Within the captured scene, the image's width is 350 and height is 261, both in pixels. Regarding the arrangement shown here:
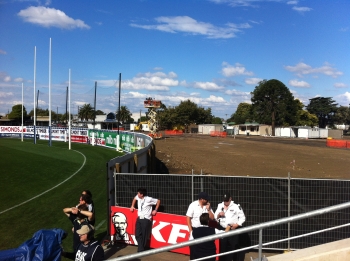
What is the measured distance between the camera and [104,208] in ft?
43.9

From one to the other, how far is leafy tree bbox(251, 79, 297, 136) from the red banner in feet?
301

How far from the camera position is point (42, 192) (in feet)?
52.2

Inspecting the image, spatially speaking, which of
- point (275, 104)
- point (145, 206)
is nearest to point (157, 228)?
A: point (145, 206)

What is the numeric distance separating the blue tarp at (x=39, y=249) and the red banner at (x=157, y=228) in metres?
3.07

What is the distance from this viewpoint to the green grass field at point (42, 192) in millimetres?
10781

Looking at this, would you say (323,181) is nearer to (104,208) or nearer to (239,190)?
(239,190)

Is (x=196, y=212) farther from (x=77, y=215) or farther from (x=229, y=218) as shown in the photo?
(x=77, y=215)

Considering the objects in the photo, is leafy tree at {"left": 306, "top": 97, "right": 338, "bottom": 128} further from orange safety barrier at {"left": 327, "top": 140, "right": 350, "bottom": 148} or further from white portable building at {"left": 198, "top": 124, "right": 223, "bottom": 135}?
orange safety barrier at {"left": 327, "top": 140, "right": 350, "bottom": 148}

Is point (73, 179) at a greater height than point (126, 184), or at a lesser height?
lesser

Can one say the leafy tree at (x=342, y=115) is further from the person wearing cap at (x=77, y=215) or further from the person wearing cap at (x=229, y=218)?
the person wearing cap at (x=77, y=215)

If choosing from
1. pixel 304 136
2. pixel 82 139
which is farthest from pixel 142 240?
pixel 304 136

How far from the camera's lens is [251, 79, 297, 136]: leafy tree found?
97.4 meters

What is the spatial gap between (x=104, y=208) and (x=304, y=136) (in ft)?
255

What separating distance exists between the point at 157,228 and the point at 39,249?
11.7ft
